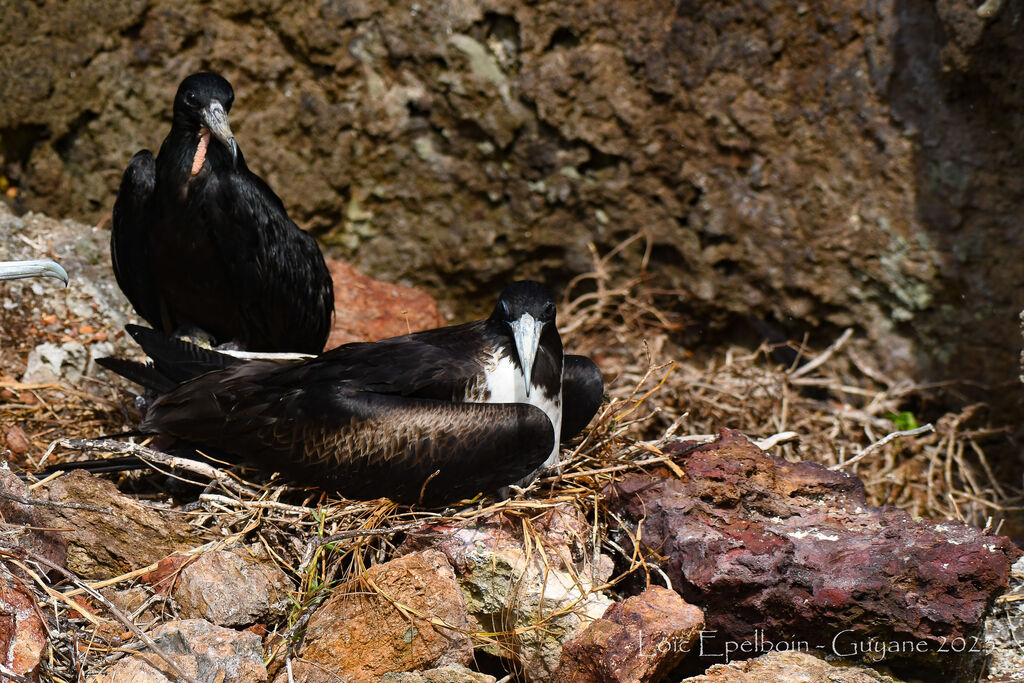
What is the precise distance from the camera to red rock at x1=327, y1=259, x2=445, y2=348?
520cm

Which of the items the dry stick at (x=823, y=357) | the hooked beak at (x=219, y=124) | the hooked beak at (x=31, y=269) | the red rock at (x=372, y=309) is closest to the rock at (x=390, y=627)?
the hooked beak at (x=31, y=269)

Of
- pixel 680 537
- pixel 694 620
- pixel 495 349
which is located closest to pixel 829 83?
pixel 495 349

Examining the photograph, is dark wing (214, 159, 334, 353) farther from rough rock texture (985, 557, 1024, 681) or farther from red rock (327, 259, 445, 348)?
rough rock texture (985, 557, 1024, 681)

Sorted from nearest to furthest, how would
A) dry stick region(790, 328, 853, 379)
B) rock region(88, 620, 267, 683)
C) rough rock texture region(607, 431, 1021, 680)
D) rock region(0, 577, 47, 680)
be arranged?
1. rock region(0, 577, 47, 680)
2. rock region(88, 620, 267, 683)
3. rough rock texture region(607, 431, 1021, 680)
4. dry stick region(790, 328, 853, 379)

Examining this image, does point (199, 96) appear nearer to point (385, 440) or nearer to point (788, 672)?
point (385, 440)

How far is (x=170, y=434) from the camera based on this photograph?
3.85 meters

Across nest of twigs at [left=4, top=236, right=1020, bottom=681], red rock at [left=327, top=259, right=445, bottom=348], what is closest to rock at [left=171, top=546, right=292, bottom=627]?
nest of twigs at [left=4, top=236, right=1020, bottom=681]

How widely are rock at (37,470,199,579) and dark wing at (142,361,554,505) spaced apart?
0.36m

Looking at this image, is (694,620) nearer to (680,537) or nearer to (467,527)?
(680,537)

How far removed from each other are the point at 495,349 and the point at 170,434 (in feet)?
3.79

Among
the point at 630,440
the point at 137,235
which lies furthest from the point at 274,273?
the point at 630,440

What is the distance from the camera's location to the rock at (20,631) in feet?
9.16

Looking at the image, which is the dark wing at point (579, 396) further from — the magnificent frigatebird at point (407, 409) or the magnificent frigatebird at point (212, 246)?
the magnificent frigatebird at point (212, 246)

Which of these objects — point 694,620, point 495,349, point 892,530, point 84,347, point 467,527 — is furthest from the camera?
point 84,347
